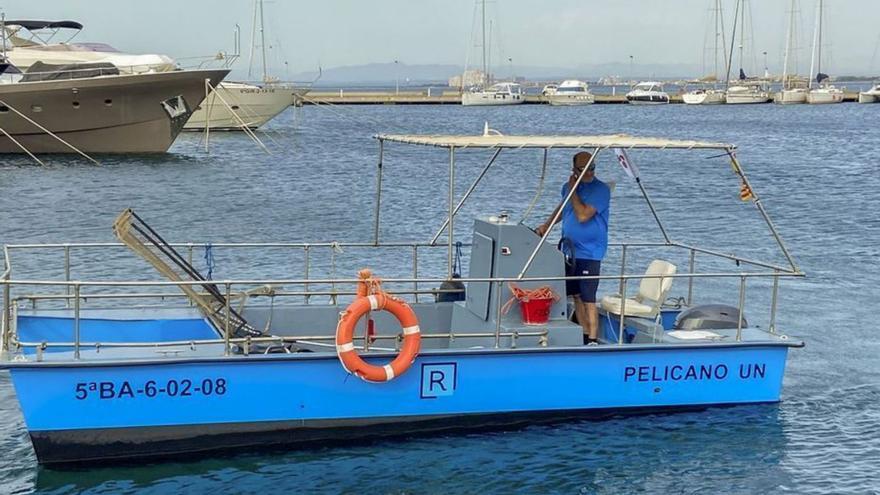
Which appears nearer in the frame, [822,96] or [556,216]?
[556,216]

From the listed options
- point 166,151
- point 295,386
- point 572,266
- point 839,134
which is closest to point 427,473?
point 295,386

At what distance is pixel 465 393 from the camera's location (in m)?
11.1

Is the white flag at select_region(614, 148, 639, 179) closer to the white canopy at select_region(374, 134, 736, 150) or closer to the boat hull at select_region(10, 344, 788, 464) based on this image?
the white canopy at select_region(374, 134, 736, 150)

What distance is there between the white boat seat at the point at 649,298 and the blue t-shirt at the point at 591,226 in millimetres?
641

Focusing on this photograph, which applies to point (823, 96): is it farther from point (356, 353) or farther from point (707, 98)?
point (356, 353)

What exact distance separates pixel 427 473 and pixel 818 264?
14.6 m

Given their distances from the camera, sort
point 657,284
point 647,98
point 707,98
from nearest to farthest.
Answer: point 657,284
point 707,98
point 647,98

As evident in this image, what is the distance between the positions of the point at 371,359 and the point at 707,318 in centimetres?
403

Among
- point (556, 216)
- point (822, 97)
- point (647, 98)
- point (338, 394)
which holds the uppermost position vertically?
point (822, 97)

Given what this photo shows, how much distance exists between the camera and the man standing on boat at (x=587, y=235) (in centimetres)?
1186

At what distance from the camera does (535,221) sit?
96.6 feet

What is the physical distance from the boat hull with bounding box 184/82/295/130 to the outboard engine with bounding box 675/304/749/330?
57.8m

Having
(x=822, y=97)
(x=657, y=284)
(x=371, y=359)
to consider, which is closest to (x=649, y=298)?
(x=657, y=284)

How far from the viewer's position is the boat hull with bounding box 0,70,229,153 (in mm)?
44344
